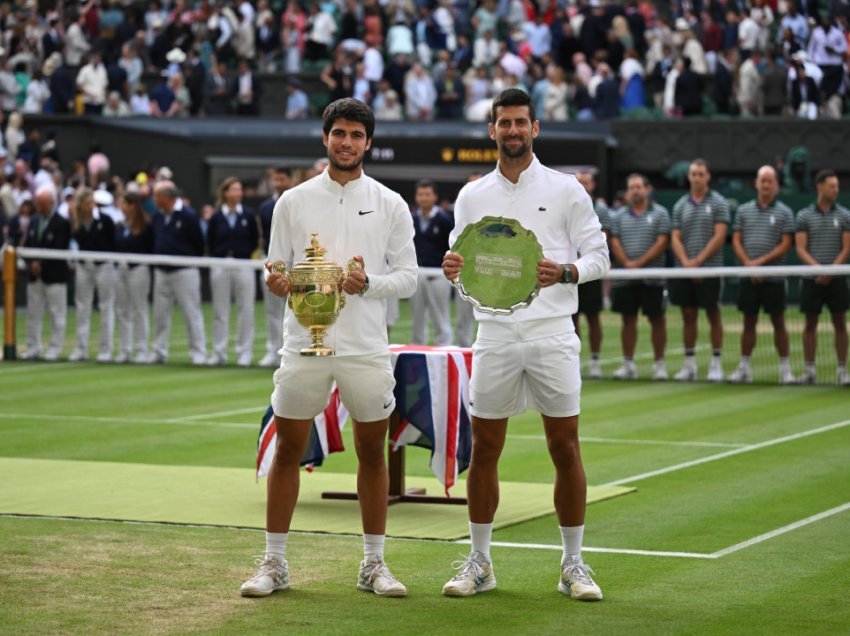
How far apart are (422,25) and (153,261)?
1637 centimetres

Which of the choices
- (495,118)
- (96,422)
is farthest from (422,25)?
(495,118)

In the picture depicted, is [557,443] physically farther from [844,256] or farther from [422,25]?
[422,25]

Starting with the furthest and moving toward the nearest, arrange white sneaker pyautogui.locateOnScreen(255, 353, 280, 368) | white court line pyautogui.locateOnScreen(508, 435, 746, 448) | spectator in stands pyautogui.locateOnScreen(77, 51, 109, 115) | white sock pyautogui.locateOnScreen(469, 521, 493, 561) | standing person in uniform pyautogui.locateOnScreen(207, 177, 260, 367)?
spectator in stands pyautogui.locateOnScreen(77, 51, 109, 115), standing person in uniform pyautogui.locateOnScreen(207, 177, 260, 367), white sneaker pyautogui.locateOnScreen(255, 353, 280, 368), white court line pyautogui.locateOnScreen(508, 435, 746, 448), white sock pyautogui.locateOnScreen(469, 521, 493, 561)

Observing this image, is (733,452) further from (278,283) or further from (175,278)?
(175,278)

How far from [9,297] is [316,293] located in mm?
14561

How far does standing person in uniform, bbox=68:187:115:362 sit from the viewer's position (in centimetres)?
2183

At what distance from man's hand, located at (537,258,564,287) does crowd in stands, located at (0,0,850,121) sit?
2412 centimetres

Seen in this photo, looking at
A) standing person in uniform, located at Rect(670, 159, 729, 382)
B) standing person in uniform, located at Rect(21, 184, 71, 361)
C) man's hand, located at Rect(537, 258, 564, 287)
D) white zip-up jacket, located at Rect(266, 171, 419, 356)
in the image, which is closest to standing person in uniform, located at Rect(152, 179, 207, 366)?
standing person in uniform, located at Rect(21, 184, 71, 361)

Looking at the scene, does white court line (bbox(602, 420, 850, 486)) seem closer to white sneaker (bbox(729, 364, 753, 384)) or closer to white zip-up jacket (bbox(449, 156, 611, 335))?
white sneaker (bbox(729, 364, 753, 384))

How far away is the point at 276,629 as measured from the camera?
7156 millimetres

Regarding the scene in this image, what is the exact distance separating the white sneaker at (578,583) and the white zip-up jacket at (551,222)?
1137mm

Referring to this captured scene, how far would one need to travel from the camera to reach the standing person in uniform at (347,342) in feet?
26.0

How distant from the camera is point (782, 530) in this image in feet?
32.3

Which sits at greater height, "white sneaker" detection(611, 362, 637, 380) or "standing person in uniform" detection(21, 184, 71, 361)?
"standing person in uniform" detection(21, 184, 71, 361)
